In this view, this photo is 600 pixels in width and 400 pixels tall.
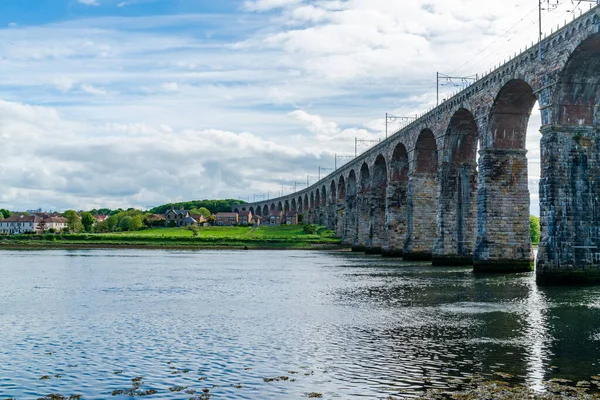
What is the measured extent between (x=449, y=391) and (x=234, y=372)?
5011mm

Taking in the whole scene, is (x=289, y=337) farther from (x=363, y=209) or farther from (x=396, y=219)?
(x=363, y=209)

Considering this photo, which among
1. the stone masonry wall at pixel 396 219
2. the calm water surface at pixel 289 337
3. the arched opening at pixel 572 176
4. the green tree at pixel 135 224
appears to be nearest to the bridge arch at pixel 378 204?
the stone masonry wall at pixel 396 219

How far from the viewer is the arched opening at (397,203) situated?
74.9 metres

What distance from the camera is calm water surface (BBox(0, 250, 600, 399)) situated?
14195 mm

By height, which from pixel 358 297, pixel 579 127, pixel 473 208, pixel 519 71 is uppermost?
pixel 519 71

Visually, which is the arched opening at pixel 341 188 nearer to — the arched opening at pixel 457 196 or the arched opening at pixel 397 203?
the arched opening at pixel 397 203

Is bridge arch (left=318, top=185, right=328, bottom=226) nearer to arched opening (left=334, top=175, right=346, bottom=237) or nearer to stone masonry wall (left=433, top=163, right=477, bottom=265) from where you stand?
arched opening (left=334, top=175, right=346, bottom=237)

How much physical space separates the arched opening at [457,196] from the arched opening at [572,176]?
719 inches

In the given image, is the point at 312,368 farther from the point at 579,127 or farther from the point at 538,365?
the point at 579,127

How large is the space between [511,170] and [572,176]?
10439mm

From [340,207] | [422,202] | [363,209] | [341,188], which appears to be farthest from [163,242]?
[422,202]

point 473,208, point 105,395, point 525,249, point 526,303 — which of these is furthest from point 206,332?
point 473,208

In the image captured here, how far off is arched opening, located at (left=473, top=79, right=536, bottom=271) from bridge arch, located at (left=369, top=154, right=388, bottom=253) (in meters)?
39.1

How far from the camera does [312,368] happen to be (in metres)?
15.5
